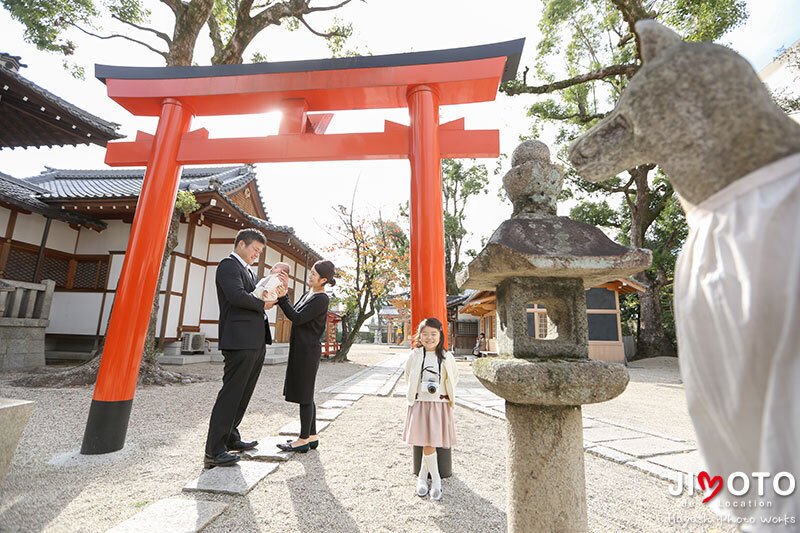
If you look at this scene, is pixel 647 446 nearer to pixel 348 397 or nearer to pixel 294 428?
pixel 294 428

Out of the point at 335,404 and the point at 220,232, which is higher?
the point at 220,232

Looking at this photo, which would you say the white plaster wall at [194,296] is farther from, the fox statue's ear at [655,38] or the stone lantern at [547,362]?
the fox statue's ear at [655,38]

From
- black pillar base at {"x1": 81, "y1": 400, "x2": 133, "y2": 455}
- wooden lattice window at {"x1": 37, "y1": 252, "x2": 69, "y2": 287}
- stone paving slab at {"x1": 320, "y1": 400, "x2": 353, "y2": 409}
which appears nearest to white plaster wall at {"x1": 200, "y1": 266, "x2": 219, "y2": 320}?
wooden lattice window at {"x1": 37, "y1": 252, "x2": 69, "y2": 287}

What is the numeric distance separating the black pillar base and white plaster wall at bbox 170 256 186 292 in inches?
287

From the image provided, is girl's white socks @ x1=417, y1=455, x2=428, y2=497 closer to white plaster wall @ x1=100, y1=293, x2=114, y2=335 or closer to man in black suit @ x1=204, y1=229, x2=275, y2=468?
man in black suit @ x1=204, y1=229, x2=275, y2=468

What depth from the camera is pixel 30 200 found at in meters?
8.58

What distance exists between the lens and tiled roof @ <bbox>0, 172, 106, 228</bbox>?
8.21 meters

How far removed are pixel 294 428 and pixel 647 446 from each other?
3.84 meters

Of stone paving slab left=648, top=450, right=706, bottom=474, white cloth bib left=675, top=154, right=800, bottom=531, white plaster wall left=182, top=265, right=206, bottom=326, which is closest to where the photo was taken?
white cloth bib left=675, top=154, right=800, bottom=531

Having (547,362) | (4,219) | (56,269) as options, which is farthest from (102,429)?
(56,269)

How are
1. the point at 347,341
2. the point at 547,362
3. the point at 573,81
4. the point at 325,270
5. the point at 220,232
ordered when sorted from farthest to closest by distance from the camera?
the point at 347,341 → the point at 220,232 → the point at 573,81 → the point at 325,270 → the point at 547,362

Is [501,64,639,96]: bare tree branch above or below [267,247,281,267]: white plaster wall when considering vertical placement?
above

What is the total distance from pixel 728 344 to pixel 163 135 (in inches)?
184

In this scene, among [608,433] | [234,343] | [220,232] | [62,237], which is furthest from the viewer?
[220,232]
